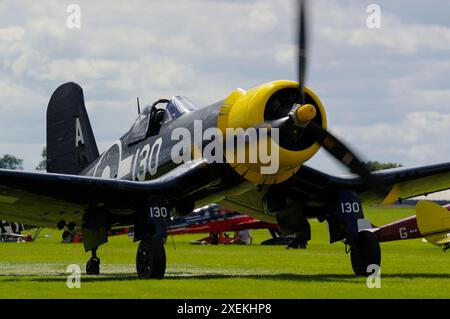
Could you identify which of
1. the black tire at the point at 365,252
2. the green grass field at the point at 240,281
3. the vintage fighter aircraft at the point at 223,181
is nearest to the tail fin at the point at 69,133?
the vintage fighter aircraft at the point at 223,181

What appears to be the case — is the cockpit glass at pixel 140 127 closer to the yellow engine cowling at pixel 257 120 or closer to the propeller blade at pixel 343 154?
the yellow engine cowling at pixel 257 120

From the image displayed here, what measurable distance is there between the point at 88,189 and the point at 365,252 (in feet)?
16.4

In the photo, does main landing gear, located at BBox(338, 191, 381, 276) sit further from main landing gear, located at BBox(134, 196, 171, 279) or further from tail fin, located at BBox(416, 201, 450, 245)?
tail fin, located at BBox(416, 201, 450, 245)

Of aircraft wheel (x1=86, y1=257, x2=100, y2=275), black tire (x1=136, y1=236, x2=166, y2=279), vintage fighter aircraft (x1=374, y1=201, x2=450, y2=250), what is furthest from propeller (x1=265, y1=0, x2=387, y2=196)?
vintage fighter aircraft (x1=374, y1=201, x2=450, y2=250)

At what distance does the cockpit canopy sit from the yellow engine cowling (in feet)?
6.75

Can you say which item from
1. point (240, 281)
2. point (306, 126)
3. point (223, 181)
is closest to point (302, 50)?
point (306, 126)

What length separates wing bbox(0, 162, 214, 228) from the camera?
1705 cm

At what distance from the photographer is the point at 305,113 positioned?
1552cm

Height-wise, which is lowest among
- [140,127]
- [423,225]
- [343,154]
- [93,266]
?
[93,266]

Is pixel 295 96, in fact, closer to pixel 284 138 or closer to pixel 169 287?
pixel 284 138

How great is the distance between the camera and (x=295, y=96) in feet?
53.2

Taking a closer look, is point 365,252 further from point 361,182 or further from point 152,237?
point 152,237

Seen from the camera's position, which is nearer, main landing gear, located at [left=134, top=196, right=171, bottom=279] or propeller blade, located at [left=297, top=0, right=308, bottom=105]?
propeller blade, located at [left=297, top=0, right=308, bottom=105]

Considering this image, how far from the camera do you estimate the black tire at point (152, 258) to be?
1688 cm
